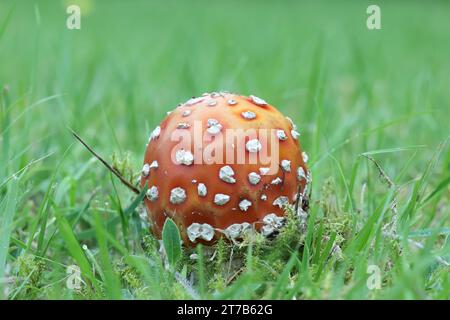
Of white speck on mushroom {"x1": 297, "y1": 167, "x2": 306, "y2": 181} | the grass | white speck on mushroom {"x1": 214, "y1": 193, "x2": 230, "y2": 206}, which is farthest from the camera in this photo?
white speck on mushroom {"x1": 297, "y1": 167, "x2": 306, "y2": 181}

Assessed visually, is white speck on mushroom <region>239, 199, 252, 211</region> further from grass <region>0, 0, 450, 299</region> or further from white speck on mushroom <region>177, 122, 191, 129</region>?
white speck on mushroom <region>177, 122, 191, 129</region>

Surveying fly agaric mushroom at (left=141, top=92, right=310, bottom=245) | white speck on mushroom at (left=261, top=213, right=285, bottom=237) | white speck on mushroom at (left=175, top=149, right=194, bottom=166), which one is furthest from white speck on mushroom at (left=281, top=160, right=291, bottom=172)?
white speck on mushroom at (left=175, top=149, right=194, bottom=166)

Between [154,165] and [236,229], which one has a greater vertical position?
[154,165]

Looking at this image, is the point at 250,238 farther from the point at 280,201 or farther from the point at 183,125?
the point at 183,125

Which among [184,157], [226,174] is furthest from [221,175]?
[184,157]

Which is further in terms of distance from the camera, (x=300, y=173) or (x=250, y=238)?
(x=300, y=173)

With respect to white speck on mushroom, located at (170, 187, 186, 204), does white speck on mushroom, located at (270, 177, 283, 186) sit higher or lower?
higher

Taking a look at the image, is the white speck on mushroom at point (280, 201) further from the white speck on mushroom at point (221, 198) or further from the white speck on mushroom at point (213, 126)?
the white speck on mushroom at point (213, 126)

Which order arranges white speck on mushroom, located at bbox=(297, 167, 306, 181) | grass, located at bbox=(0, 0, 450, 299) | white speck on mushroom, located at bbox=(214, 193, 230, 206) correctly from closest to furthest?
grass, located at bbox=(0, 0, 450, 299), white speck on mushroom, located at bbox=(214, 193, 230, 206), white speck on mushroom, located at bbox=(297, 167, 306, 181)
